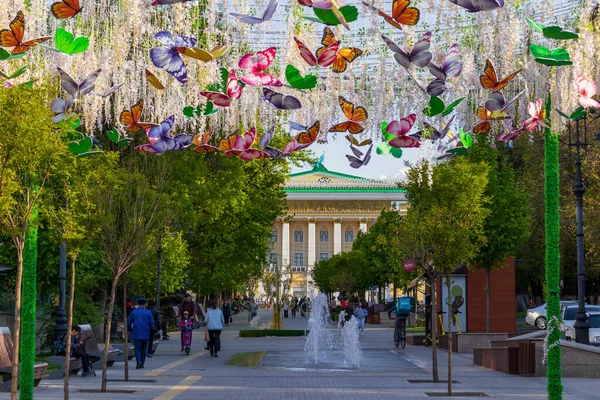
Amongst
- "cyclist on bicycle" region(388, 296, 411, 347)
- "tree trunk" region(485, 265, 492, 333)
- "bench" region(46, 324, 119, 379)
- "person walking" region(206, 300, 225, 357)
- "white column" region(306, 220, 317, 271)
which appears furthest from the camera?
"white column" region(306, 220, 317, 271)

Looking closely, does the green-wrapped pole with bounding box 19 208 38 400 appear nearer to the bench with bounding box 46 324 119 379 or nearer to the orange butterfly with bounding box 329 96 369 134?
the orange butterfly with bounding box 329 96 369 134

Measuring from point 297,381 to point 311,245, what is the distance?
125 meters

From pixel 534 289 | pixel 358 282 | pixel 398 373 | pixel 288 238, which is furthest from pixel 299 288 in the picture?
pixel 398 373

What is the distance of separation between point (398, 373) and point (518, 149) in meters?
36.7

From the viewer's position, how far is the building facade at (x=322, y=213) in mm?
131625

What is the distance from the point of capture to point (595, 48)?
12.4 metres

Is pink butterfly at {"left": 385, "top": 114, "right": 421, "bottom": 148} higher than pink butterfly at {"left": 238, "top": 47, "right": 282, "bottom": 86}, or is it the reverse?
pink butterfly at {"left": 238, "top": 47, "right": 282, "bottom": 86}

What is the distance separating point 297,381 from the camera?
19641mm

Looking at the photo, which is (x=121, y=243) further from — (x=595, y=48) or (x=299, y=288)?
(x=299, y=288)

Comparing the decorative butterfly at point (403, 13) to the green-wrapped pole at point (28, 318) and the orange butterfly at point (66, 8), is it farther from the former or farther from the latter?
the green-wrapped pole at point (28, 318)

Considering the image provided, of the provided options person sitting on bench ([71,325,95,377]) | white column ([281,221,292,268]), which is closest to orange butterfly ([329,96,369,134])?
person sitting on bench ([71,325,95,377])

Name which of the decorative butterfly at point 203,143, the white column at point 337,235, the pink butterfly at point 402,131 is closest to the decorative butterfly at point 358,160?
the pink butterfly at point 402,131

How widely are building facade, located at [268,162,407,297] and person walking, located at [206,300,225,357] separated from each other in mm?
96503

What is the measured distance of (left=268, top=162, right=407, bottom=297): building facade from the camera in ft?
432
